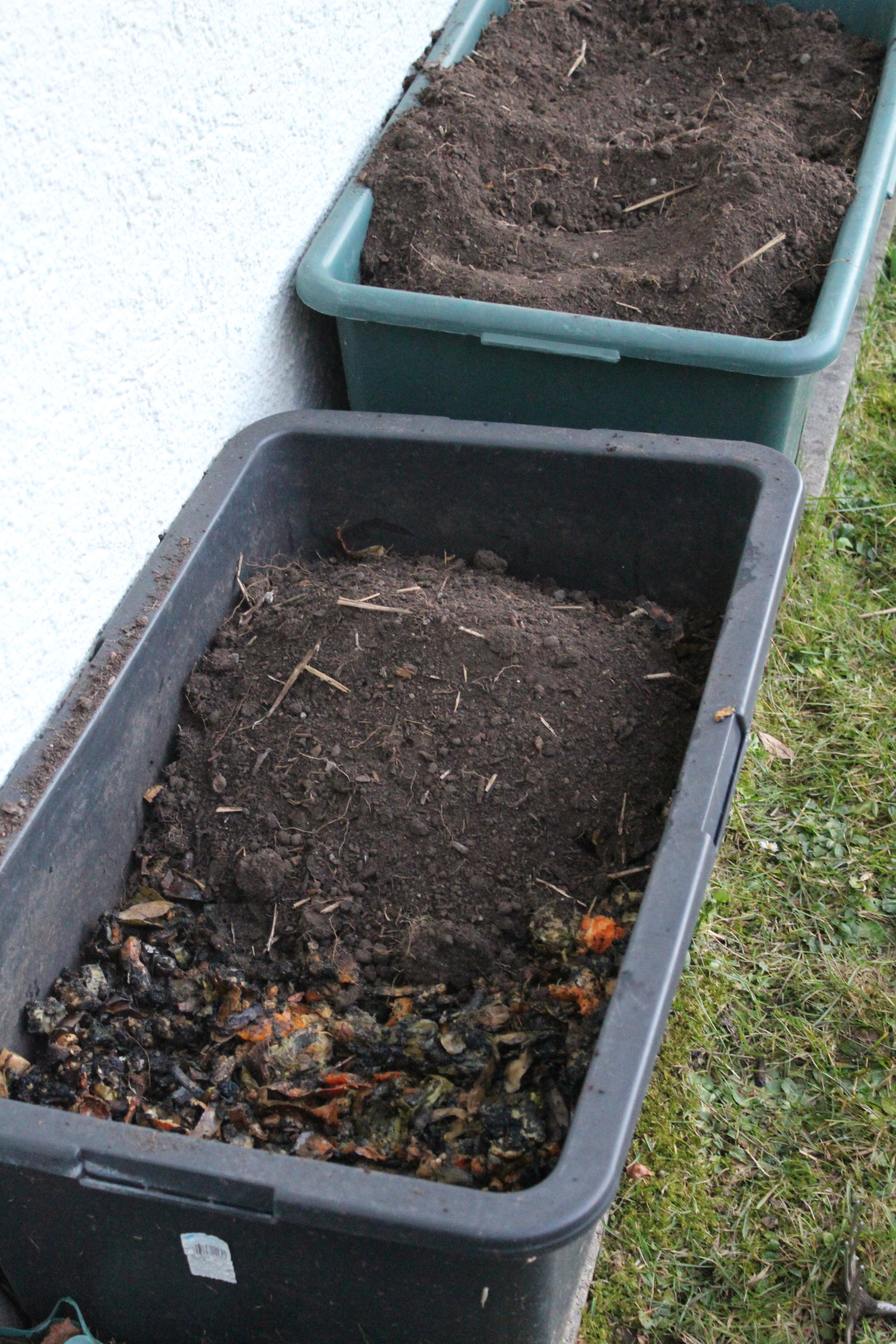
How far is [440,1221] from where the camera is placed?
41.6 inches

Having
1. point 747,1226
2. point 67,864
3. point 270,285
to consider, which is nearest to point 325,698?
point 67,864

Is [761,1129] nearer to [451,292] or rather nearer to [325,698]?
[325,698]

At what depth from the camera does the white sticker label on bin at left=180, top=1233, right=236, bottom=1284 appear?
119 cm

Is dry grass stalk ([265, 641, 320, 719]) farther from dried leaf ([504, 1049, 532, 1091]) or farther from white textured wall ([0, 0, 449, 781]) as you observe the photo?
dried leaf ([504, 1049, 532, 1091])

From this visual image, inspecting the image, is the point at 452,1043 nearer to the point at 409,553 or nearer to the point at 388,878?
the point at 388,878

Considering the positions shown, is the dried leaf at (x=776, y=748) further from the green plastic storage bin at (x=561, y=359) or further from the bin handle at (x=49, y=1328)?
the bin handle at (x=49, y=1328)

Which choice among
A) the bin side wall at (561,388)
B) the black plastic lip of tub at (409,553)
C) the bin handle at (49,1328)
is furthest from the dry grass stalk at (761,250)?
the bin handle at (49,1328)

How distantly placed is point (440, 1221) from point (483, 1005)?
1.42 ft

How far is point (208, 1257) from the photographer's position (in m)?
1.21

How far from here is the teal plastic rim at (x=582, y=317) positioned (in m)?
1.94

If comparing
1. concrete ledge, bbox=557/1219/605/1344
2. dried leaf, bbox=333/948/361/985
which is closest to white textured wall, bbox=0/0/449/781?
dried leaf, bbox=333/948/361/985

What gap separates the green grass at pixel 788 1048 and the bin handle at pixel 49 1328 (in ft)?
1.95

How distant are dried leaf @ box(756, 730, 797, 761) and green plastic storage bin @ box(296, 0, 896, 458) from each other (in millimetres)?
Answer: 511

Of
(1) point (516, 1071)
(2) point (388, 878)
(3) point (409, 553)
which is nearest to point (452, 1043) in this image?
(1) point (516, 1071)
